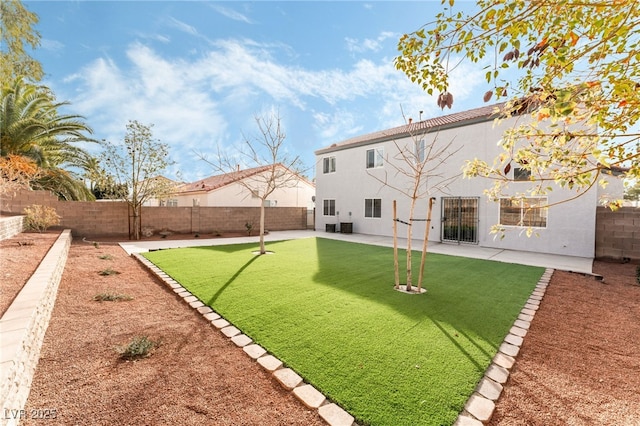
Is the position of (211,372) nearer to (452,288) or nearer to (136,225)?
(452,288)

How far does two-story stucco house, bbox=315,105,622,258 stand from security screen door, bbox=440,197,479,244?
41 millimetres

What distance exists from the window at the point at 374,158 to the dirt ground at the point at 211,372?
11541 millimetres

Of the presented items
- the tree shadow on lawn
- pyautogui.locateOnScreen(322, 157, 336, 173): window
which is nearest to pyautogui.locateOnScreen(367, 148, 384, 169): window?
pyautogui.locateOnScreen(322, 157, 336, 173): window

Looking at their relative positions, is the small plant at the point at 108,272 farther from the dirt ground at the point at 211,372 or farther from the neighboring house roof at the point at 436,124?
the neighboring house roof at the point at 436,124

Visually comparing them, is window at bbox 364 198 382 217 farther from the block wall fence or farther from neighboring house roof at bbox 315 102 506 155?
the block wall fence

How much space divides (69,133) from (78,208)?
161 inches

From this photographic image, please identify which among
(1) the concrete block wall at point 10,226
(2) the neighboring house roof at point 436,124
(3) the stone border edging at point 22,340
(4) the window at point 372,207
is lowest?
(3) the stone border edging at point 22,340

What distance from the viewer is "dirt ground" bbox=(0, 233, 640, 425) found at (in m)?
2.20

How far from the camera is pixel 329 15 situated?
29.5 feet

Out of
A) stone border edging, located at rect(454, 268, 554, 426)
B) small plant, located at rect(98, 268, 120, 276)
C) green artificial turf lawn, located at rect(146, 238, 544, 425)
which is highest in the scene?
small plant, located at rect(98, 268, 120, 276)

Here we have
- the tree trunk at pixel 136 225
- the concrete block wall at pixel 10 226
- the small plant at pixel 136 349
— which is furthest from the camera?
the tree trunk at pixel 136 225

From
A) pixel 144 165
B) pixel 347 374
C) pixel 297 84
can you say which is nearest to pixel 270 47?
pixel 297 84

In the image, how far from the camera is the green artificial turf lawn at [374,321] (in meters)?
2.41

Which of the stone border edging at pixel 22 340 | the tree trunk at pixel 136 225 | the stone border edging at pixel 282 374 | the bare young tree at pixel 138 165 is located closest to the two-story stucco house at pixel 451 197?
the stone border edging at pixel 282 374
